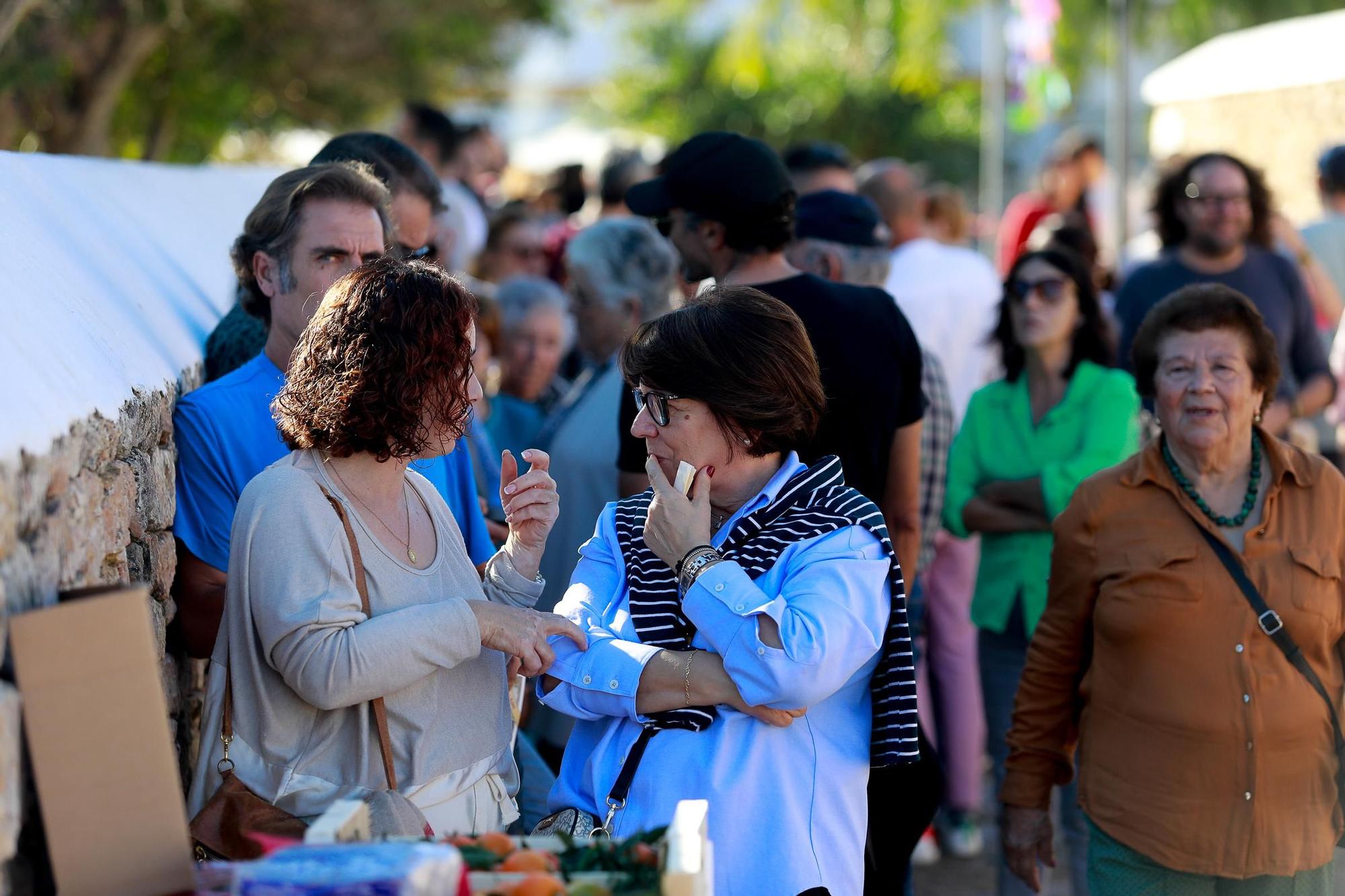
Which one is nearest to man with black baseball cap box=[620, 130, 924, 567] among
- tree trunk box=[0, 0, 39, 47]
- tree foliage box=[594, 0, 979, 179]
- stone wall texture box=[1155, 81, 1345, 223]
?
tree trunk box=[0, 0, 39, 47]

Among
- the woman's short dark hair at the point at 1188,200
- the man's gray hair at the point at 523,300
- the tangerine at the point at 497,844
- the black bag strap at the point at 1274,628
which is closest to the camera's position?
the tangerine at the point at 497,844

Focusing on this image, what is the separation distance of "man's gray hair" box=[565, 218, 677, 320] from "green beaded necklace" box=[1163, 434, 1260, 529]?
2.18 meters

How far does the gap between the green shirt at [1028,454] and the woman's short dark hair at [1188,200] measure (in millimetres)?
1179

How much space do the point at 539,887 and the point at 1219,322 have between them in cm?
245

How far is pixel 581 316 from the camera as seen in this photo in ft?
17.2

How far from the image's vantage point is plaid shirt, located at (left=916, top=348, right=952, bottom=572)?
497 centimetres

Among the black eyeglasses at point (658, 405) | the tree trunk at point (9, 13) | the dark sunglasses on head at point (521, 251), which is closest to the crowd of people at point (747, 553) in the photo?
the black eyeglasses at point (658, 405)

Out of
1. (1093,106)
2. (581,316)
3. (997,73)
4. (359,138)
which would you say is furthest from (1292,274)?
(1093,106)

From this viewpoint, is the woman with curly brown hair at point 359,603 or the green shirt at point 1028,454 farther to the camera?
the green shirt at point 1028,454

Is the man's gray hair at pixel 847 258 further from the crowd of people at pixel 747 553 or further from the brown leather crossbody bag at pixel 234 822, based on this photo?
the brown leather crossbody bag at pixel 234 822

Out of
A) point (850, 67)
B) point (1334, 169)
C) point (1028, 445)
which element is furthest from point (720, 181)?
point (850, 67)

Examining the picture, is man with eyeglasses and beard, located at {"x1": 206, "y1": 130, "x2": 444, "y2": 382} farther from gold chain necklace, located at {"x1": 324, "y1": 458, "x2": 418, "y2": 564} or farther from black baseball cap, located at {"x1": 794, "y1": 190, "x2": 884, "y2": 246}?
gold chain necklace, located at {"x1": 324, "y1": 458, "x2": 418, "y2": 564}

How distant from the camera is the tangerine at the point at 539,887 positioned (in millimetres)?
1921

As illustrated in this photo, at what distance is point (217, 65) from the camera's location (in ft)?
41.5
